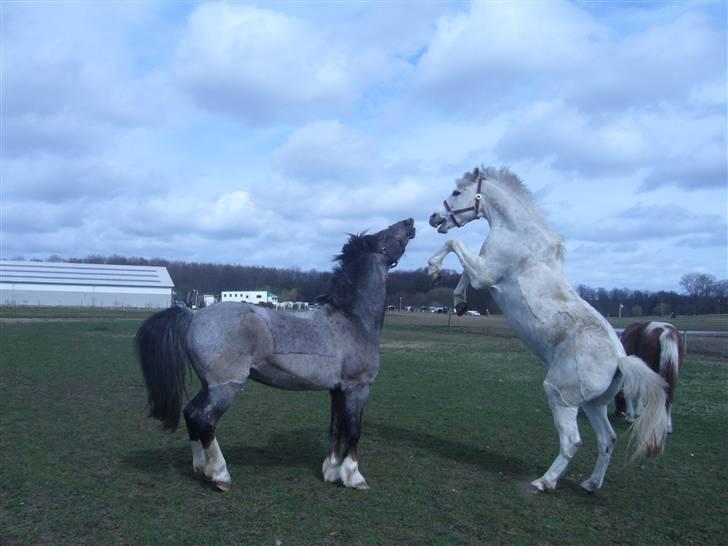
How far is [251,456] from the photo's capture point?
7.78 m

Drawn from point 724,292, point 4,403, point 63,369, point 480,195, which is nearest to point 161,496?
point 480,195

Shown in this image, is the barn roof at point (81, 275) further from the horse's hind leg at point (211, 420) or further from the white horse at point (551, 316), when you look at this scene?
the horse's hind leg at point (211, 420)

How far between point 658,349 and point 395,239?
5.97 m

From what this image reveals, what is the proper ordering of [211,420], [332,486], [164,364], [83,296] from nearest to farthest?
[211,420], [164,364], [332,486], [83,296]

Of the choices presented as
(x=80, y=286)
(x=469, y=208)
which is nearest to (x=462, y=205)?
(x=469, y=208)

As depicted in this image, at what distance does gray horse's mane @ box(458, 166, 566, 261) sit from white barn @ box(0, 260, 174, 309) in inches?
2881

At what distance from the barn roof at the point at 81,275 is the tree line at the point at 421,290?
272 inches

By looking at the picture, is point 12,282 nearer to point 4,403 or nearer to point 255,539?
point 4,403

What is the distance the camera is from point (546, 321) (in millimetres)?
6805

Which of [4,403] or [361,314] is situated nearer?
[361,314]

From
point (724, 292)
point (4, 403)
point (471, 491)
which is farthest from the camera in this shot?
point (724, 292)

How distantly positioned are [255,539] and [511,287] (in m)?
3.66

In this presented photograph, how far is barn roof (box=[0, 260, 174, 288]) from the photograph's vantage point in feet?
262

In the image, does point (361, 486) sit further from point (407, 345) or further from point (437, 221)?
point (407, 345)
